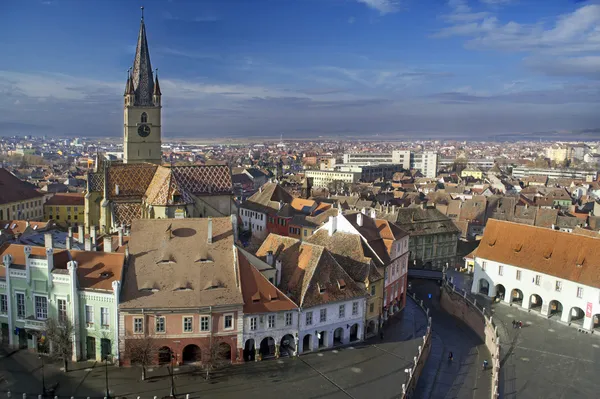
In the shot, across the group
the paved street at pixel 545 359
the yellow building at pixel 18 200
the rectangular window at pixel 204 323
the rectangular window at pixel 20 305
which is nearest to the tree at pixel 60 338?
the rectangular window at pixel 20 305

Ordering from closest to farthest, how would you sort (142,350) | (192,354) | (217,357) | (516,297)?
(142,350) < (217,357) < (192,354) < (516,297)

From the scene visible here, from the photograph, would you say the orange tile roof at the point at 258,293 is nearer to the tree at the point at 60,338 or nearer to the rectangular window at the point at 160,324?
the rectangular window at the point at 160,324

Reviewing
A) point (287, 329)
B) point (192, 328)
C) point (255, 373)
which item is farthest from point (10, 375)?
point (287, 329)

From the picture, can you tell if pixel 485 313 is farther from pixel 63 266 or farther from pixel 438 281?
pixel 63 266

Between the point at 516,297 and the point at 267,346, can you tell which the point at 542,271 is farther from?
the point at 267,346

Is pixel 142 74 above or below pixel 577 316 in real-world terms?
above

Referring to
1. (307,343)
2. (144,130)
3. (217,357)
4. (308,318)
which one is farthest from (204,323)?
(144,130)

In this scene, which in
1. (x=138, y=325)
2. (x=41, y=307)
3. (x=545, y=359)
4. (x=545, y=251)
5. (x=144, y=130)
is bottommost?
(x=545, y=359)
